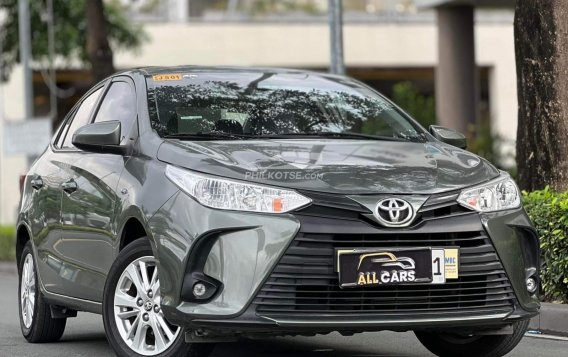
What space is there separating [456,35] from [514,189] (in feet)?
53.9

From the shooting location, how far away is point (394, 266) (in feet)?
20.4

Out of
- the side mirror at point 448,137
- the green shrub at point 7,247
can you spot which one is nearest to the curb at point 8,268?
the green shrub at point 7,247

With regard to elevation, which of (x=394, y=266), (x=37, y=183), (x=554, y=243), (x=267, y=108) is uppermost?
(x=267, y=108)

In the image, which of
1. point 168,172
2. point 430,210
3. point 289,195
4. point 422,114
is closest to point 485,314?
point 430,210

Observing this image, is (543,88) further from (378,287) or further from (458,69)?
(458,69)

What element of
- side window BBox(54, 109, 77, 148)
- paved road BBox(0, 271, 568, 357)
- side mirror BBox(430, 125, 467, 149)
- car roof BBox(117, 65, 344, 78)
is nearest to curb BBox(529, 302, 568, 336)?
paved road BBox(0, 271, 568, 357)

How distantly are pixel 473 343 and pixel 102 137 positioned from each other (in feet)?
7.42

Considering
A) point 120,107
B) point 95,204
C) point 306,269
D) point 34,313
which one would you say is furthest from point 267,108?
point 34,313

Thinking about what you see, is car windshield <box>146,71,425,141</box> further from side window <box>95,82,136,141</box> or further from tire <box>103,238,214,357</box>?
tire <box>103,238,214,357</box>

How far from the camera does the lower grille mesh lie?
6152mm

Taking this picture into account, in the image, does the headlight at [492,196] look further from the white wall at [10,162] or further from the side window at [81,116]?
the white wall at [10,162]

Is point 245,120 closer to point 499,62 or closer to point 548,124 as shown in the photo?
point 548,124

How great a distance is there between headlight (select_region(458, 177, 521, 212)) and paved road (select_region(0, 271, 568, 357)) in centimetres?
150

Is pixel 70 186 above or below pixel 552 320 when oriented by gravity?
above
